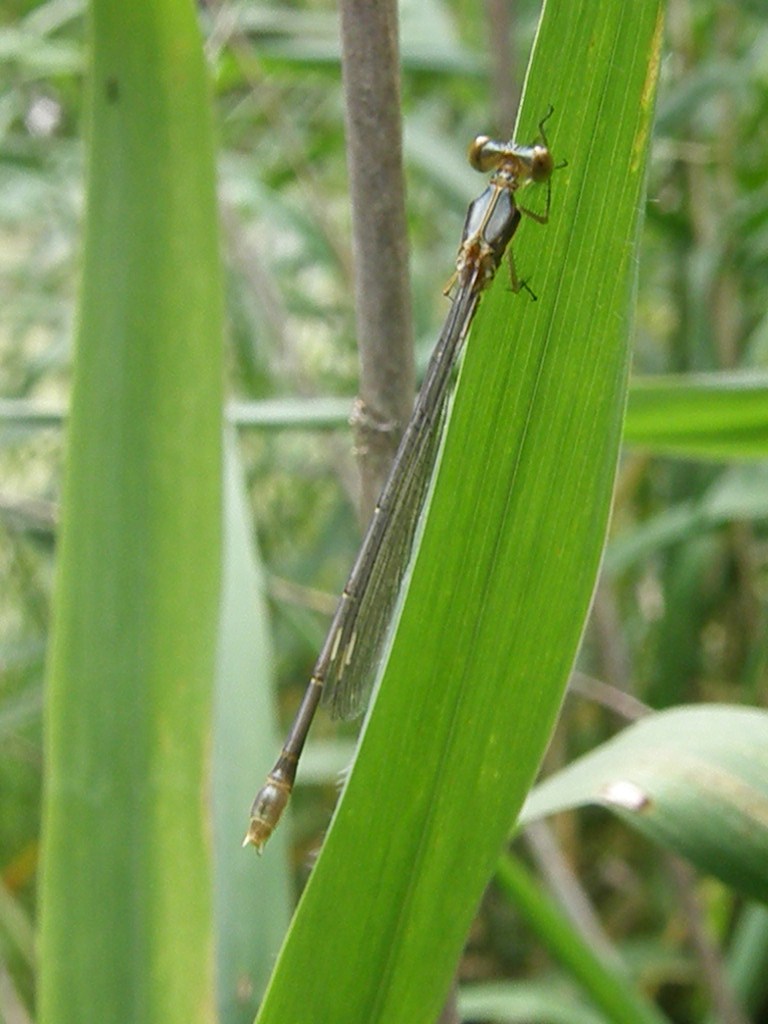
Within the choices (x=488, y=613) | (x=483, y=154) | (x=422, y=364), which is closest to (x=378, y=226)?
(x=488, y=613)

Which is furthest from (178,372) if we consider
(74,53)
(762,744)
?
(74,53)

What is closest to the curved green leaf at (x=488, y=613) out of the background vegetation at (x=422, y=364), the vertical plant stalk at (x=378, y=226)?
the vertical plant stalk at (x=378, y=226)

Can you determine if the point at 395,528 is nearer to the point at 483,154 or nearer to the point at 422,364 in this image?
the point at 483,154

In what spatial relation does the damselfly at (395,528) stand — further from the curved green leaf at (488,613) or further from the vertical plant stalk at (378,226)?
the curved green leaf at (488,613)

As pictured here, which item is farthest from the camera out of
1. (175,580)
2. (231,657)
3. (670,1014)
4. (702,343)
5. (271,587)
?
(670,1014)

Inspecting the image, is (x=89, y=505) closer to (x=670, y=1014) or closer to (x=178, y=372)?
(x=178, y=372)

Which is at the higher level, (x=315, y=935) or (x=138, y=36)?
(x=138, y=36)
